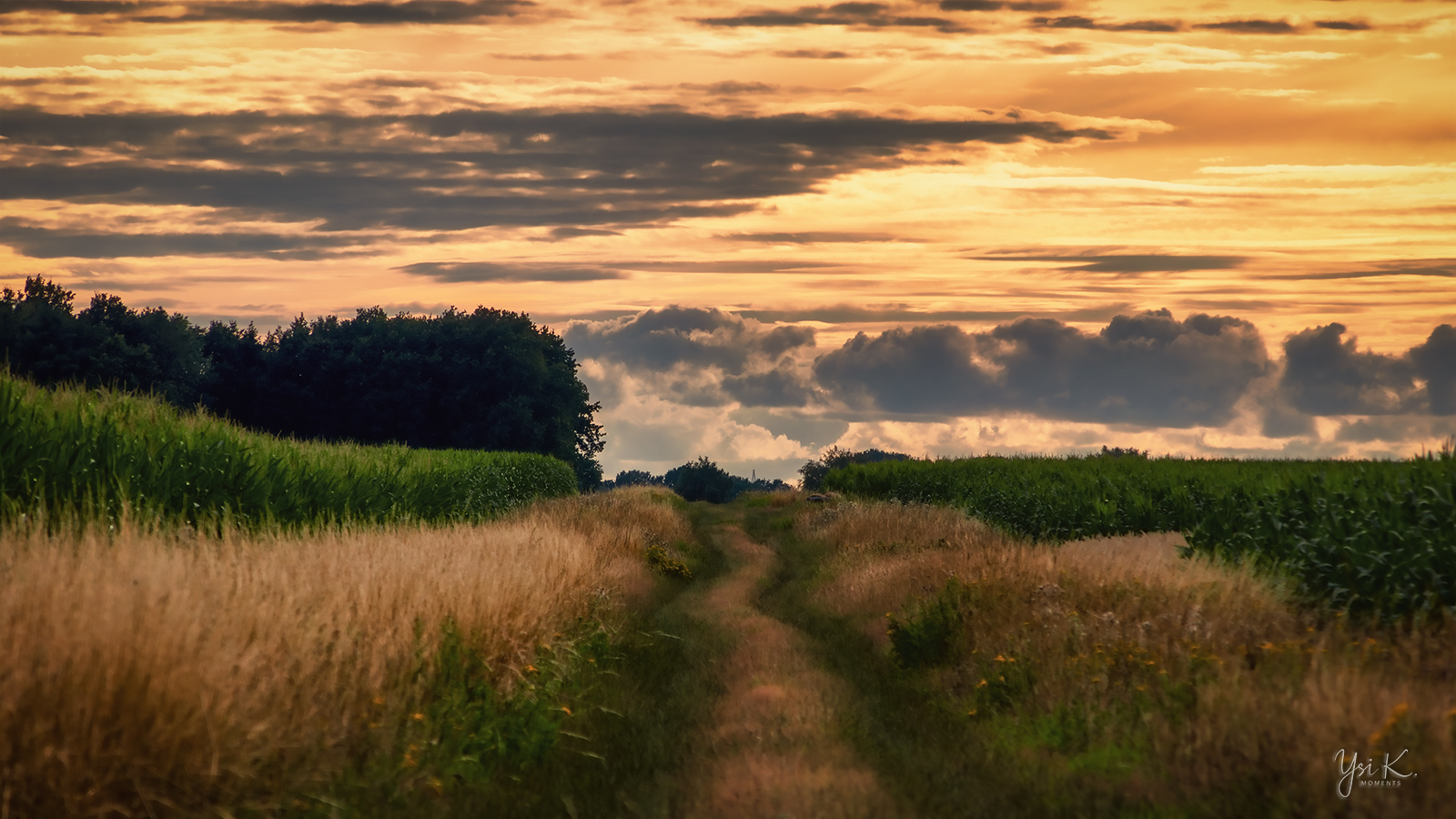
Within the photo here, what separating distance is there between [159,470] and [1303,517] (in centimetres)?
1726

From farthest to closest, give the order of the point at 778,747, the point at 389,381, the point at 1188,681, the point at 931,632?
1. the point at 389,381
2. the point at 931,632
3. the point at 778,747
4. the point at 1188,681

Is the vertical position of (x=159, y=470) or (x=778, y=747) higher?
(x=159, y=470)

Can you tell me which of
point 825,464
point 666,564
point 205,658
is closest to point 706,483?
point 825,464

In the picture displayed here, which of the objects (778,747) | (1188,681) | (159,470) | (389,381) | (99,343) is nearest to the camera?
(1188,681)

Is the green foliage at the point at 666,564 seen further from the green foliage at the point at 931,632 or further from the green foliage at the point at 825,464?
the green foliage at the point at 825,464

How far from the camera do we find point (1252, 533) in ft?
45.6

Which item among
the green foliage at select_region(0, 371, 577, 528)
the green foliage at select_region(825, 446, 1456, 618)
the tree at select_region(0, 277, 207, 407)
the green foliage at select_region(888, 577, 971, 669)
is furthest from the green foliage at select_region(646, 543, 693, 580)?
the tree at select_region(0, 277, 207, 407)

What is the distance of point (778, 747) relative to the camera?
8.07 metres

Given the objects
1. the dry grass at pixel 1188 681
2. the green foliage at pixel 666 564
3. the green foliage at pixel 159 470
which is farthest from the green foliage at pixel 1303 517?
the green foliage at pixel 159 470

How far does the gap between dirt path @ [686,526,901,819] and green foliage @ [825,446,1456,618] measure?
613 centimetres

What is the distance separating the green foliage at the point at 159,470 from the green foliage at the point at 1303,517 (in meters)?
13.6

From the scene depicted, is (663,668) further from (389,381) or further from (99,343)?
(389,381)

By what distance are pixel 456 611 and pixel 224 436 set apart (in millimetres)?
9331

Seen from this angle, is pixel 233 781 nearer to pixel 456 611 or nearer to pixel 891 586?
pixel 456 611
